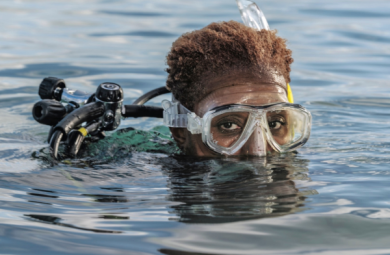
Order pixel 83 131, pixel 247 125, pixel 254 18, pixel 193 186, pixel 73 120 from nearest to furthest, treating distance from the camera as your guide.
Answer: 1. pixel 193 186
2. pixel 247 125
3. pixel 73 120
4. pixel 83 131
5. pixel 254 18

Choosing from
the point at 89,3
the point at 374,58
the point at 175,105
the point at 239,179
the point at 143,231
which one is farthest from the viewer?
the point at 89,3

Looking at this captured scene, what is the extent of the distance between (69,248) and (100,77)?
5774 mm

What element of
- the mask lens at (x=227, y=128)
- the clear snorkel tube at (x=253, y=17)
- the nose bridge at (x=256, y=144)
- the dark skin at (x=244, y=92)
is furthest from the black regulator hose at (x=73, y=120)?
the clear snorkel tube at (x=253, y=17)

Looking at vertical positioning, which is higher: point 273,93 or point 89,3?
point 89,3

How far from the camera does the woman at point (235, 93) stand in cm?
376

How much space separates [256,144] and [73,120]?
3.92 feet

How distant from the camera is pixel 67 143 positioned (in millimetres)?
4113

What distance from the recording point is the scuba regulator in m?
3.94

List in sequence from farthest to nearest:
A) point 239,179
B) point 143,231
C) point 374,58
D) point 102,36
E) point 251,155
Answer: point 102,36
point 374,58
point 251,155
point 239,179
point 143,231

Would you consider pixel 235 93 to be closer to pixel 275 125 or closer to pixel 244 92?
pixel 244 92

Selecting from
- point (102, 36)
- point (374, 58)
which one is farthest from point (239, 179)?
point (102, 36)

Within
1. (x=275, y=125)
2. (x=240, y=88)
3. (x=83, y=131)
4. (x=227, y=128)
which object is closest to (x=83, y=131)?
(x=83, y=131)

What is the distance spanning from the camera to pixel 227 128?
3.84 meters

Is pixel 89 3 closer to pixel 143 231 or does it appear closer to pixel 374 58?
pixel 374 58
